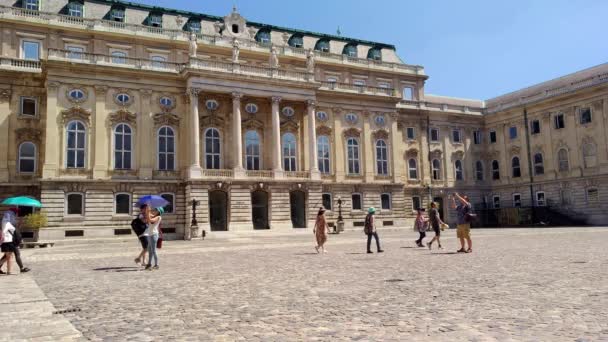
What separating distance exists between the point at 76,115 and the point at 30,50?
7.07 meters

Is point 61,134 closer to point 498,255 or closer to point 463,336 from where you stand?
point 498,255

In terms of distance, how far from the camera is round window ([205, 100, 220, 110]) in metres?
39.2

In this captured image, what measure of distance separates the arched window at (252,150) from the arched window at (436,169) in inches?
809

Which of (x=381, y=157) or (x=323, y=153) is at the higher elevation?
(x=323, y=153)

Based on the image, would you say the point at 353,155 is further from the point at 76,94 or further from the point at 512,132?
the point at 76,94

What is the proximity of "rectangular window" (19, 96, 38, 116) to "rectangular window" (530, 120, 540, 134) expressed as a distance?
151 feet

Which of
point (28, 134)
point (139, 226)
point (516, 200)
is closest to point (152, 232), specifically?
point (139, 226)

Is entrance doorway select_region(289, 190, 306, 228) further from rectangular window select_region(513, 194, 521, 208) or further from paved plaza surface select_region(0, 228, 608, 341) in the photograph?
paved plaza surface select_region(0, 228, 608, 341)

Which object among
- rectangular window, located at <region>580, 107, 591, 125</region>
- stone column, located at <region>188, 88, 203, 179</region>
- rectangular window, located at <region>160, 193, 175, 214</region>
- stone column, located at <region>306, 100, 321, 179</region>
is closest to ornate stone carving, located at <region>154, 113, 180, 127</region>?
stone column, located at <region>188, 88, 203, 179</region>

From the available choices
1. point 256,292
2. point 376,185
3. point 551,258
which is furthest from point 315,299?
point 376,185

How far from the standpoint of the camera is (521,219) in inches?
1849

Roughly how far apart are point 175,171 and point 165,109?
506cm

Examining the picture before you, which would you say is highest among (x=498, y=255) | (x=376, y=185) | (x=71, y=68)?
(x=71, y=68)

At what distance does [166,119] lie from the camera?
125 feet
